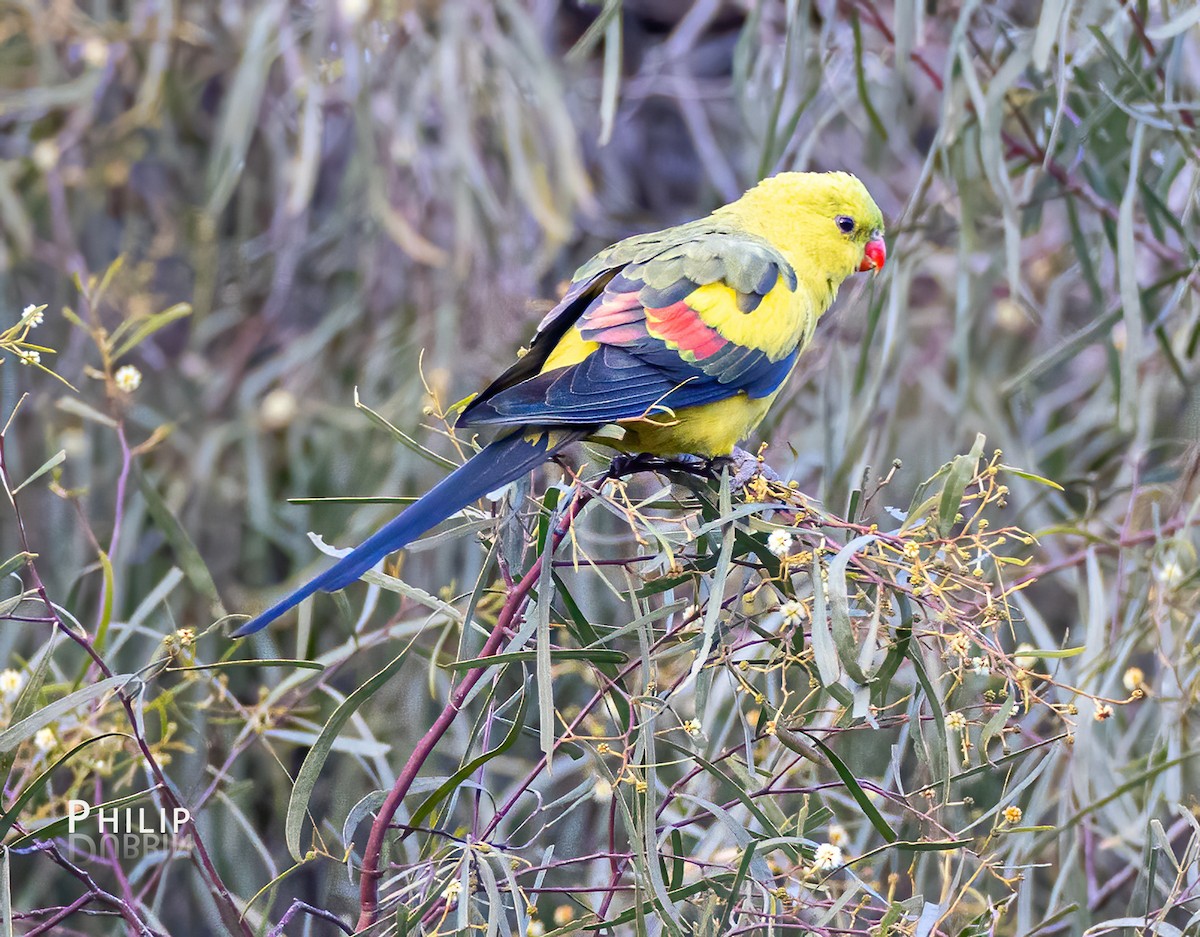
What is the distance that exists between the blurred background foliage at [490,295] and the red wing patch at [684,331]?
347mm

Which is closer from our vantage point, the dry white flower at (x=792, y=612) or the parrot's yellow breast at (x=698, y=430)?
the dry white flower at (x=792, y=612)

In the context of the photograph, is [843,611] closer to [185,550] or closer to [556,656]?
[556,656]

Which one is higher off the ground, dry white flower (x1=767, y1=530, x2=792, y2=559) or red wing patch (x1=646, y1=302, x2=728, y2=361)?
red wing patch (x1=646, y1=302, x2=728, y2=361)

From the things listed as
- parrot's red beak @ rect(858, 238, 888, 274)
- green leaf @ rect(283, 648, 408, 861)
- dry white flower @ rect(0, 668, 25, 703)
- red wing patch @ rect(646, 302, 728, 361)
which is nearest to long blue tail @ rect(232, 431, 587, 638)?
green leaf @ rect(283, 648, 408, 861)

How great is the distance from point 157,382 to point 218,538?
498 millimetres

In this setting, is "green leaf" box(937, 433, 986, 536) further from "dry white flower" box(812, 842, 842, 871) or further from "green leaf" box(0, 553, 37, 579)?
"green leaf" box(0, 553, 37, 579)

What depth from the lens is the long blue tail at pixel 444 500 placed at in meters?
1.23

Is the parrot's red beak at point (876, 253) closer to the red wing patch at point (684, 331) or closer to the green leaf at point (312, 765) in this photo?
the red wing patch at point (684, 331)

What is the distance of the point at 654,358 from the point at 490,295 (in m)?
1.21

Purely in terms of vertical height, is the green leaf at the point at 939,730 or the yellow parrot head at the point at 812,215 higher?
the yellow parrot head at the point at 812,215

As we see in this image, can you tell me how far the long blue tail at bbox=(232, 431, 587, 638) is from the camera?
1.23m

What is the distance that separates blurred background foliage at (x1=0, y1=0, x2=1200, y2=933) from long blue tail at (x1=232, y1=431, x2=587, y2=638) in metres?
0.53

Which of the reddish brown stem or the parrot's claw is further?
the parrot's claw

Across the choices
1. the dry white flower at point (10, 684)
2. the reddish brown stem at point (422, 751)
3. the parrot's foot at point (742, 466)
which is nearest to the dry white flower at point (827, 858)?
the reddish brown stem at point (422, 751)
